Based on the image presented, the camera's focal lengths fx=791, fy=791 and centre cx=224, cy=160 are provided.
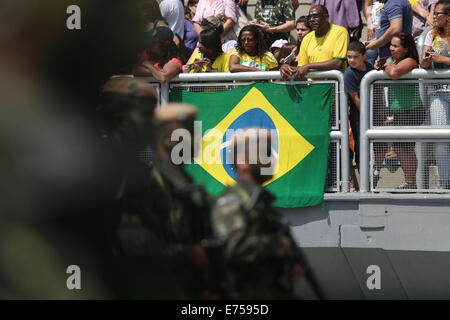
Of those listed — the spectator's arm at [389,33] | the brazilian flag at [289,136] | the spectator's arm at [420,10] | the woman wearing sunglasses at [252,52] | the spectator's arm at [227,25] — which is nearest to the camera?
the brazilian flag at [289,136]

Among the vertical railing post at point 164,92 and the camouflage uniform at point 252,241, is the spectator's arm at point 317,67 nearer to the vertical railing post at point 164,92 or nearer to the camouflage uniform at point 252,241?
the vertical railing post at point 164,92

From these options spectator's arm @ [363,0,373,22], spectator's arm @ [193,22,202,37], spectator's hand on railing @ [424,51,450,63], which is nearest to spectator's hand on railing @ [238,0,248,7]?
spectator's arm @ [193,22,202,37]

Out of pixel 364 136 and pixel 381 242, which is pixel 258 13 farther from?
pixel 381 242

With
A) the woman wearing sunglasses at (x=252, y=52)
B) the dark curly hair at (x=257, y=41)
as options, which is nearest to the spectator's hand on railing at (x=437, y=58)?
the woman wearing sunglasses at (x=252, y=52)

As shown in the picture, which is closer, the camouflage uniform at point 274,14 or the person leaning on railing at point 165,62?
the person leaning on railing at point 165,62

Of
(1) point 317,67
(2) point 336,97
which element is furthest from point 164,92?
(2) point 336,97

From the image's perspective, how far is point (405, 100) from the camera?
5910mm

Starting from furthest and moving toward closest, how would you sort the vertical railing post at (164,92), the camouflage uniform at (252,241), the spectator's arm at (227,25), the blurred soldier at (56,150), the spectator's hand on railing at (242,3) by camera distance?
the spectator's hand on railing at (242,3)
the spectator's arm at (227,25)
the vertical railing post at (164,92)
the camouflage uniform at (252,241)
the blurred soldier at (56,150)

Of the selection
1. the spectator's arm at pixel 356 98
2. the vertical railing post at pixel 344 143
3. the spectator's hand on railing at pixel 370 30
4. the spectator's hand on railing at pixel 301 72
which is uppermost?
the spectator's hand on railing at pixel 370 30

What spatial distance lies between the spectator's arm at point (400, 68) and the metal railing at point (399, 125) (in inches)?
1.6

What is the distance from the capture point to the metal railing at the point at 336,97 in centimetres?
601

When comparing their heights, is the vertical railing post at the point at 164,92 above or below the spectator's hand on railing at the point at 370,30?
below

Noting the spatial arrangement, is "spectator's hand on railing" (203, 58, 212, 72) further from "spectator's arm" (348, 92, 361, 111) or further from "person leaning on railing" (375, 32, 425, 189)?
"person leaning on railing" (375, 32, 425, 189)
